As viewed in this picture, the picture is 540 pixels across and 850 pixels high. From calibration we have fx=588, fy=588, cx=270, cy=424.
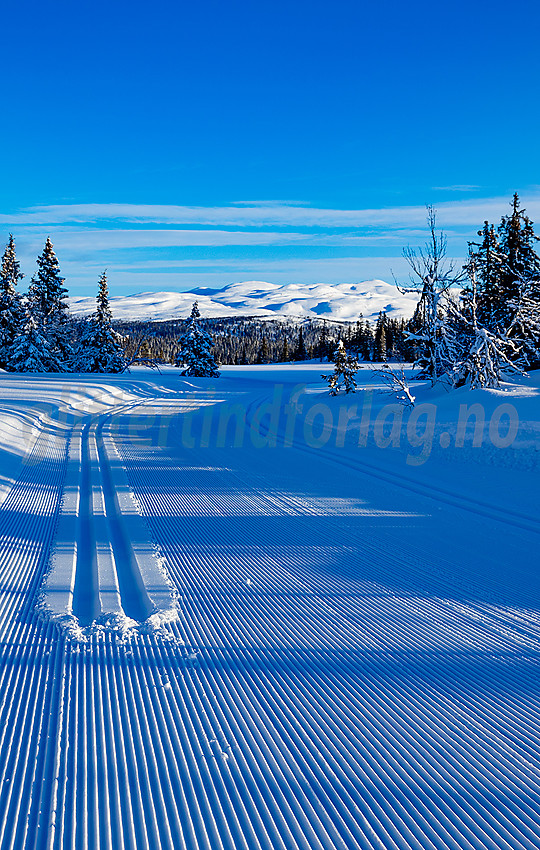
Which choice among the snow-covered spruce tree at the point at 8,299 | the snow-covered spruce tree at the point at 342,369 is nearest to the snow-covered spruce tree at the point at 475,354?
the snow-covered spruce tree at the point at 342,369

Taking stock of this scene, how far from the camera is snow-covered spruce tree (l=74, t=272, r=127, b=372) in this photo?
150 ft

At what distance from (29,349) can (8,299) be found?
539cm

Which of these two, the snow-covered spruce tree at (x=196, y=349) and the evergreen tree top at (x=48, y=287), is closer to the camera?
the evergreen tree top at (x=48, y=287)

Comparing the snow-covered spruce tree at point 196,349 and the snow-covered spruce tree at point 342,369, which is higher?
the snow-covered spruce tree at point 196,349

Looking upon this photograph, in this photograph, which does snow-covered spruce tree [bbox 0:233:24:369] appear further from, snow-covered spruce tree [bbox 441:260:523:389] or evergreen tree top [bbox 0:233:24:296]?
snow-covered spruce tree [bbox 441:260:523:389]

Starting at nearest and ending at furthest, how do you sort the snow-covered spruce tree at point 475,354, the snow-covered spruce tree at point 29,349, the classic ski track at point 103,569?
the classic ski track at point 103,569
the snow-covered spruce tree at point 475,354
the snow-covered spruce tree at point 29,349

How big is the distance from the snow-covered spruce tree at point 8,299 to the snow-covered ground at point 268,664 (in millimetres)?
35776

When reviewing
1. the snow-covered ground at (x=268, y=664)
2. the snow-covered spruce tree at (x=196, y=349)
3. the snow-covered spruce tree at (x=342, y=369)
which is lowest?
the snow-covered ground at (x=268, y=664)

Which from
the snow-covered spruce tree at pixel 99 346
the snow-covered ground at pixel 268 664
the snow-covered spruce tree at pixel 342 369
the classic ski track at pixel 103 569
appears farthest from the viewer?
the snow-covered spruce tree at pixel 99 346

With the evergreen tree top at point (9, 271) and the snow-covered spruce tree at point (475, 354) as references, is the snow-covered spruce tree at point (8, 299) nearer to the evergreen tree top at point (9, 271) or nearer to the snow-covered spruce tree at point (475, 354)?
the evergreen tree top at point (9, 271)

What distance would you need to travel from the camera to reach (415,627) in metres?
4.16

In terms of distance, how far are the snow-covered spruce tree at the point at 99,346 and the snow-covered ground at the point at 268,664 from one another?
39076mm

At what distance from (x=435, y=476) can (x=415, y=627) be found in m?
5.54

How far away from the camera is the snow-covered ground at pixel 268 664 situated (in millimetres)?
2398
